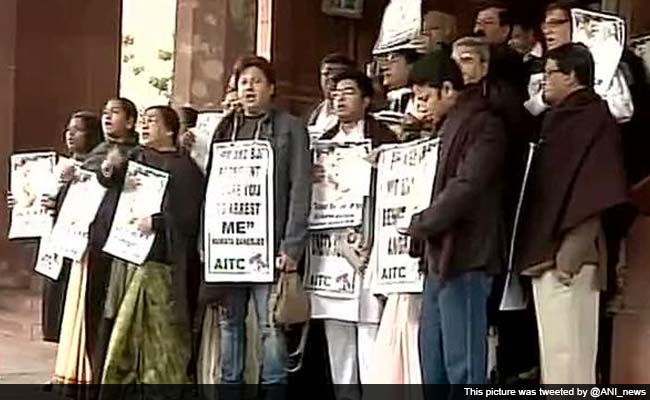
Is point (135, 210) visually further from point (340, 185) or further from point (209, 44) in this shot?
point (209, 44)

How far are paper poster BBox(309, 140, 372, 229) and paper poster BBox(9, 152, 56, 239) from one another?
1.52 metres

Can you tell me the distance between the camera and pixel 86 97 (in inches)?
425

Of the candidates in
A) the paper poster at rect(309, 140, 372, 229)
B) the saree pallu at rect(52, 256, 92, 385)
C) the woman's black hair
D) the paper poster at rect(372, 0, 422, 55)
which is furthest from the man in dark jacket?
the woman's black hair

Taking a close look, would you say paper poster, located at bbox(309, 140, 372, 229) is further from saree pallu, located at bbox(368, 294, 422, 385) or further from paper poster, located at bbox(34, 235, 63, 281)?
paper poster, located at bbox(34, 235, 63, 281)

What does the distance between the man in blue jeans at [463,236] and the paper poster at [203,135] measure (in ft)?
4.23

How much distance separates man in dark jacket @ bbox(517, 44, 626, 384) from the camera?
179 inches

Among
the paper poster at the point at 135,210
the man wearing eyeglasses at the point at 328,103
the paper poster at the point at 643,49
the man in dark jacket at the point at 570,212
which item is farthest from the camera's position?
the paper poster at the point at 135,210

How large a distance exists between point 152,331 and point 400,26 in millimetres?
1844

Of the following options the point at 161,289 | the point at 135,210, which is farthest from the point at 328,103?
the point at 161,289

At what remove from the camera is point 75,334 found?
5.96 metres

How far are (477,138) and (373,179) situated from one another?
67 centimetres

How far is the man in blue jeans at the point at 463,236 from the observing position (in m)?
4.60

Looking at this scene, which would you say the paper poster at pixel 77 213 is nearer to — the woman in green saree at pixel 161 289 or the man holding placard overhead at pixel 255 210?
the woman in green saree at pixel 161 289

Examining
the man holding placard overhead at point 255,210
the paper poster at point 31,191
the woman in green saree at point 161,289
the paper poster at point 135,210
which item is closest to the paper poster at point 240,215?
the man holding placard overhead at point 255,210
